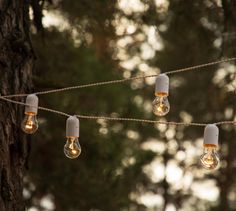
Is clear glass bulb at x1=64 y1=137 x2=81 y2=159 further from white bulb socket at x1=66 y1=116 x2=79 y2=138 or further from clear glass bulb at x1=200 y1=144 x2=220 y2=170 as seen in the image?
clear glass bulb at x1=200 y1=144 x2=220 y2=170

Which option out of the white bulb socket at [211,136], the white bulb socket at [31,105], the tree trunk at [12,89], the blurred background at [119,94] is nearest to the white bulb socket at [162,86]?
the white bulb socket at [211,136]

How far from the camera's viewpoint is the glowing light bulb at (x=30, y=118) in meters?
2.71

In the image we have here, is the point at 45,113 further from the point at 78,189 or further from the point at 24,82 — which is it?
the point at 24,82

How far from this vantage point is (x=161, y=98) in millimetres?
2711

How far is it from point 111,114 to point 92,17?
2.73 meters

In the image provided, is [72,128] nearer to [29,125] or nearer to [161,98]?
[29,125]

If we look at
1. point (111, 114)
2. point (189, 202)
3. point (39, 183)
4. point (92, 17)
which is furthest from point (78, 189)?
point (189, 202)

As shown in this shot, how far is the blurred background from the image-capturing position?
536 cm

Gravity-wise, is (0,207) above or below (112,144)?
below

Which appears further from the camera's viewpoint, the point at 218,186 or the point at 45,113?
the point at 218,186

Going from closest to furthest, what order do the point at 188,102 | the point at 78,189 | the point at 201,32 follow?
the point at 201,32
the point at 78,189
the point at 188,102

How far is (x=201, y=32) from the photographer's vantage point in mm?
5531

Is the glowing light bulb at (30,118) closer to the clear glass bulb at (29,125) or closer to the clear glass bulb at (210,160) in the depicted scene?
the clear glass bulb at (29,125)

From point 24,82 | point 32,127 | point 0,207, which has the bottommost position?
point 0,207
